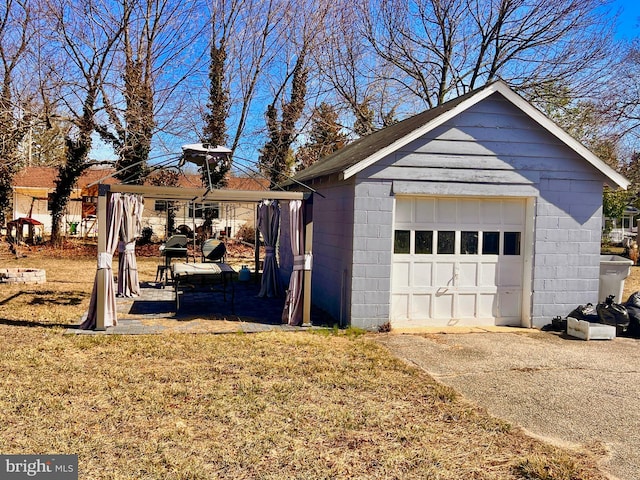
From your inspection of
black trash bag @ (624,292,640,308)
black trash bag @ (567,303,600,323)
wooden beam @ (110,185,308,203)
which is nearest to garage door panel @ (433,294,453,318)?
black trash bag @ (567,303,600,323)

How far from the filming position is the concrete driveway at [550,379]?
4598mm

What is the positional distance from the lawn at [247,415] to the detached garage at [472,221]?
179 centimetres

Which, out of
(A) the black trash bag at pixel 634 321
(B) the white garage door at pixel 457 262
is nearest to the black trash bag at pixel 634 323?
(A) the black trash bag at pixel 634 321

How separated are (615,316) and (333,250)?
4.76 meters

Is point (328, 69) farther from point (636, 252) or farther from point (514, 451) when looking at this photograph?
point (514, 451)

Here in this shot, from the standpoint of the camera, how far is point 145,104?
1958cm

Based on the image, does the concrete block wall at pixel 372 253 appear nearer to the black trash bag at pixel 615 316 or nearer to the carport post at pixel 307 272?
the carport post at pixel 307 272

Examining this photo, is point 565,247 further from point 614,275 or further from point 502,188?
point 614,275

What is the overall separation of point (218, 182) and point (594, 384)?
1950 cm

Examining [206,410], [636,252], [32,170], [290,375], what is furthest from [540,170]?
[32,170]

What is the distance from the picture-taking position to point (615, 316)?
8609 mm
